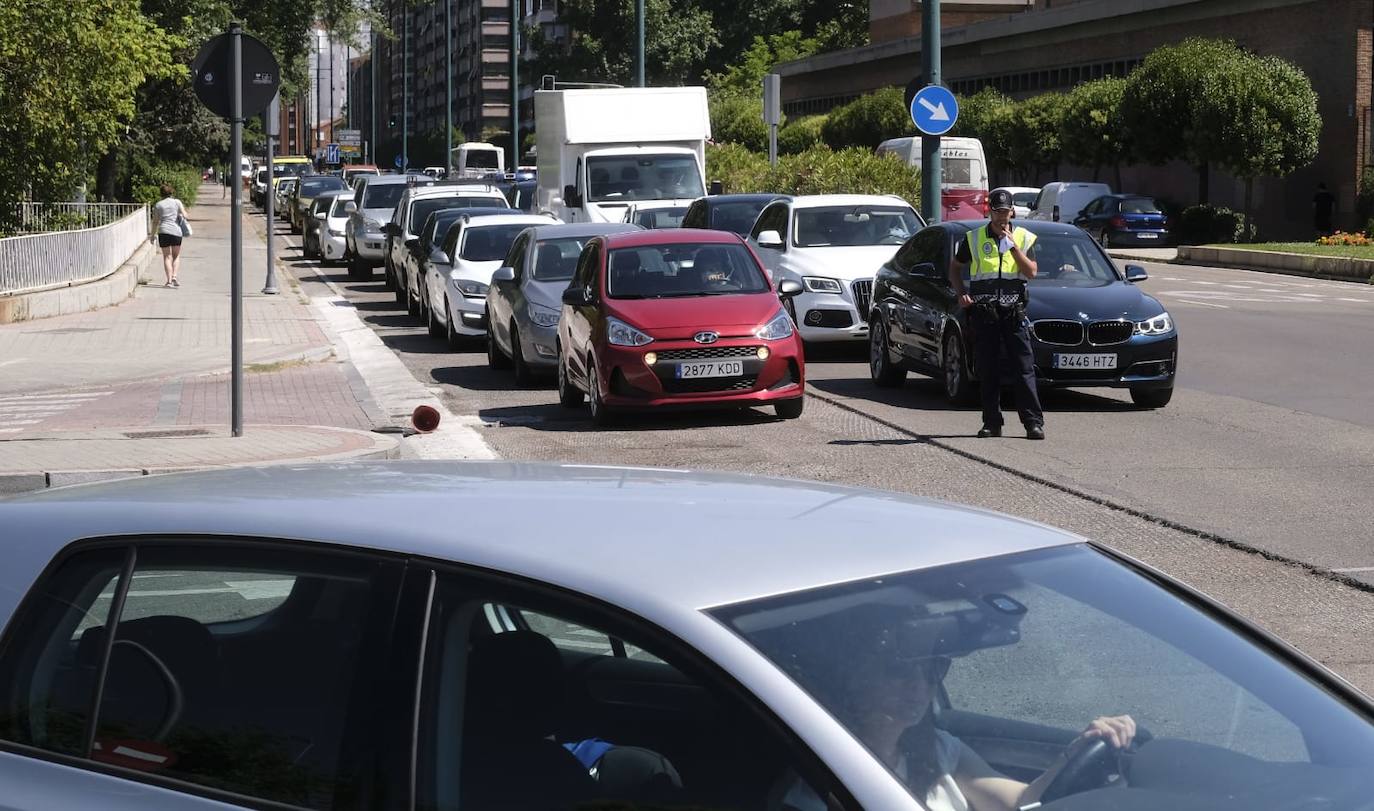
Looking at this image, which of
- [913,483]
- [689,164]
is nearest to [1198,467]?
[913,483]

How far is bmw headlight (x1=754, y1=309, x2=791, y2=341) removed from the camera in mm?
14648

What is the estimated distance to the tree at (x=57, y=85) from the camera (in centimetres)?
2542

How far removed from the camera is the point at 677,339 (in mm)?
14445

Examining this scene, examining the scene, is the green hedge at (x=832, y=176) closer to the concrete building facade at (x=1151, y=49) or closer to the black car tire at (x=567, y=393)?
the black car tire at (x=567, y=393)

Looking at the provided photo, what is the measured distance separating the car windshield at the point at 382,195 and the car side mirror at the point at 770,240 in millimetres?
18399

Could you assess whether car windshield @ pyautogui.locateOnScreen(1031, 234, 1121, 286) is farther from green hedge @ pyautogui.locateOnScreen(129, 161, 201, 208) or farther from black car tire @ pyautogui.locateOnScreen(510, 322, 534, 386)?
green hedge @ pyautogui.locateOnScreen(129, 161, 201, 208)

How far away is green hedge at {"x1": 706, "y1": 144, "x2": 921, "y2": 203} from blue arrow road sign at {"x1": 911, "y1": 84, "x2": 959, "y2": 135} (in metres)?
9.68

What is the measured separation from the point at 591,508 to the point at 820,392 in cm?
1392

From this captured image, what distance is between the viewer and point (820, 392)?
16.9 m

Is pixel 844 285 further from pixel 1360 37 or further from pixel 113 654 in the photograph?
pixel 1360 37

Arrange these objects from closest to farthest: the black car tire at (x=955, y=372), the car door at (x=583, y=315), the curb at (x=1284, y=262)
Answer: the car door at (x=583, y=315)
the black car tire at (x=955, y=372)
the curb at (x=1284, y=262)

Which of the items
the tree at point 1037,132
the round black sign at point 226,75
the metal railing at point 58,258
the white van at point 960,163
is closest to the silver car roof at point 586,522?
the round black sign at point 226,75

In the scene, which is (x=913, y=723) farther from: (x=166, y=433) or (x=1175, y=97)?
(x=1175, y=97)

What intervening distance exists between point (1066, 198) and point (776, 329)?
3672 centimetres
